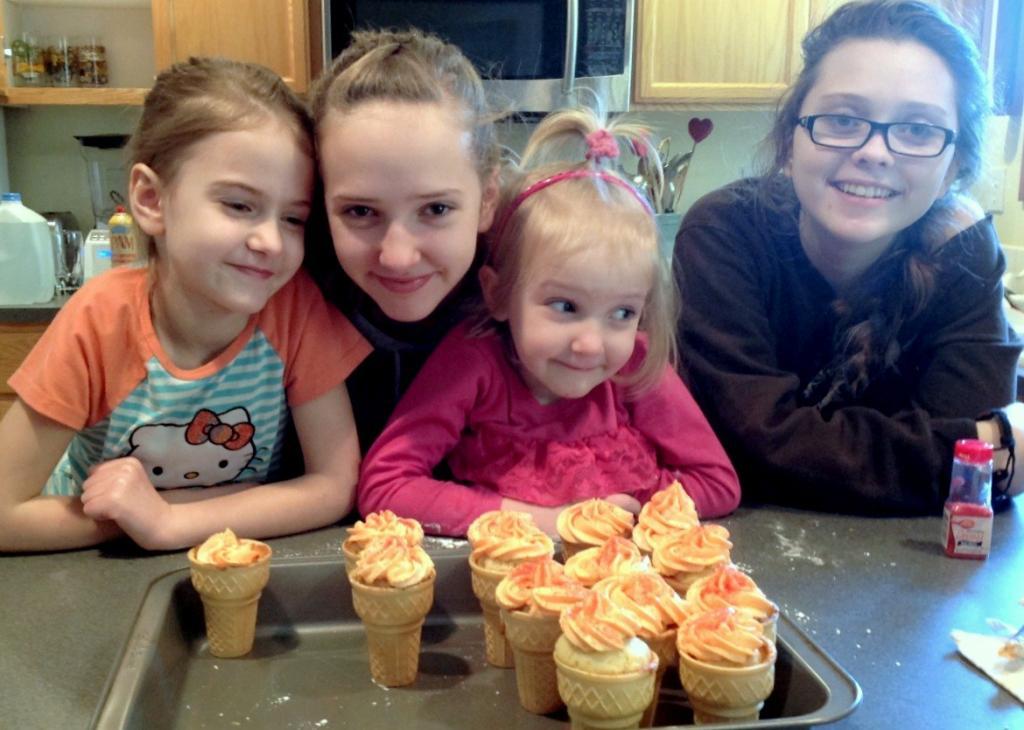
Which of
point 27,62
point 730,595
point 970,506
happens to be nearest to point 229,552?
point 730,595

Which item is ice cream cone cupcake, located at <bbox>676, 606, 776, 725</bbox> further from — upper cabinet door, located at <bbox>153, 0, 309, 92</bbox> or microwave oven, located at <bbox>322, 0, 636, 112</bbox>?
upper cabinet door, located at <bbox>153, 0, 309, 92</bbox>

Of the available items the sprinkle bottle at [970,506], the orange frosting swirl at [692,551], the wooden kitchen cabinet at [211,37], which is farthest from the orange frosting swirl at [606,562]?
the wooden kitchen cabinet at [211,37]

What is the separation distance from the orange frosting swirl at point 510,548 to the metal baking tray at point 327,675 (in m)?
0.09

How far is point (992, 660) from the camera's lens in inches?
36.8

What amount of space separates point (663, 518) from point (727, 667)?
0.96ft

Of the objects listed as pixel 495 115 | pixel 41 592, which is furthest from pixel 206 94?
pixel 41 592

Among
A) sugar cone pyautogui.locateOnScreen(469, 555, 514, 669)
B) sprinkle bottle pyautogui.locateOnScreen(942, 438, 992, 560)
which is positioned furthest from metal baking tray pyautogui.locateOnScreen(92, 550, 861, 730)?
sprinkle bottle pyautogui.locateOnScreen(942, 438, 992, 560)

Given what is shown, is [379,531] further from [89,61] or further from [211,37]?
[89,61]

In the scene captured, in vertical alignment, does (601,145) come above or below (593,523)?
above

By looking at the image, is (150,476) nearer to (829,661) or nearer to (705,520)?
(705,520)

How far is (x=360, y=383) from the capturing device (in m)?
1.50

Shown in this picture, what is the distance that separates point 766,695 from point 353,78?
892 mm

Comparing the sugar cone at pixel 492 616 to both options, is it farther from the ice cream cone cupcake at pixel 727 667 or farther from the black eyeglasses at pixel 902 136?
the black eyeglasses at pixel 902 136

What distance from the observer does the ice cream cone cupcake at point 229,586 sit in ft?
3.32
